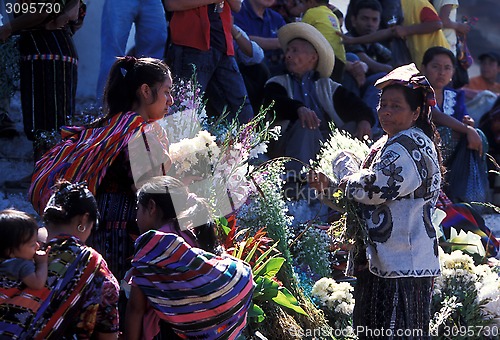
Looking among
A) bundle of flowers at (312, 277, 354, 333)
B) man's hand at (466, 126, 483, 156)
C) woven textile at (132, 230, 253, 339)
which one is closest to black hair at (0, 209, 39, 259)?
woven textile at (132, 230, 253, 339)

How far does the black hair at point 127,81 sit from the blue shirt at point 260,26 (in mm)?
3870

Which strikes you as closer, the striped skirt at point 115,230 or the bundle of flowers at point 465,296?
the striped skirt at point 115,230

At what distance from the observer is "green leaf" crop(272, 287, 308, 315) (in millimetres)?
4684

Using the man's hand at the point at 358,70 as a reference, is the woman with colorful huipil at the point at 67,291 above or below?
below

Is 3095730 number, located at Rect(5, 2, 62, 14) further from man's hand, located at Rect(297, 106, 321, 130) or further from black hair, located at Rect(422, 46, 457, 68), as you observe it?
black hair, located at Rect(422, 46, 457, 68)

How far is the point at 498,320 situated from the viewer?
527 cm

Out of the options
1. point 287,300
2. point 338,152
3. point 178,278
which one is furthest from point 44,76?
point 178,278

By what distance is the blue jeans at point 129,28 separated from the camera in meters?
6.70

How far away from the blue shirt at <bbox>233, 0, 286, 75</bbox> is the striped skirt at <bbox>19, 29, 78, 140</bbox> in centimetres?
242

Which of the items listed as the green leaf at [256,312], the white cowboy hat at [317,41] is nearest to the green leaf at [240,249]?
the green leaf at [256,312]

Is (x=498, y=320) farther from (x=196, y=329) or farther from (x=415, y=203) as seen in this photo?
(x=196, y=329)

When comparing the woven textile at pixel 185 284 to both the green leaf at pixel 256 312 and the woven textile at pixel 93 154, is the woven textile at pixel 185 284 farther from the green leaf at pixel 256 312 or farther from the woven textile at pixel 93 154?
the green leaf at pixel 256 312

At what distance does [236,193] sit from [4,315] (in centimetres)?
180

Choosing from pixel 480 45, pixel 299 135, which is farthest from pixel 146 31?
pixel 480 45
